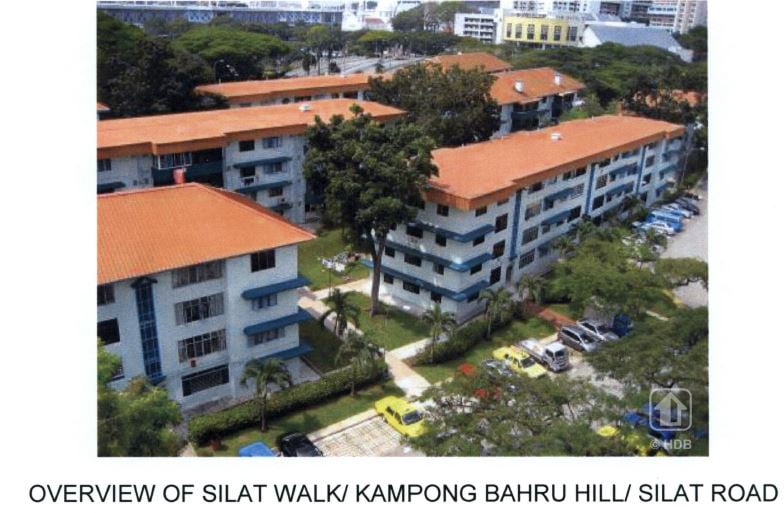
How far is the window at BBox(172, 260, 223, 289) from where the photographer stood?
1725 cm

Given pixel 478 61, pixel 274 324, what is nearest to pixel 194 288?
pixel 274 324

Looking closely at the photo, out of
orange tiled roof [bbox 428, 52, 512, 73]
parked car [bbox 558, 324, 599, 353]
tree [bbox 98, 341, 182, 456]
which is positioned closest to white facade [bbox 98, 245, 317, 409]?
tree [bbox 98, 341, 182, 456]

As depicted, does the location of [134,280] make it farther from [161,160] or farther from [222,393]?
[161,160]

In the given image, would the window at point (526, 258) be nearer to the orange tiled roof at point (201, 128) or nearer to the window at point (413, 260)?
the window at point (413, 260)

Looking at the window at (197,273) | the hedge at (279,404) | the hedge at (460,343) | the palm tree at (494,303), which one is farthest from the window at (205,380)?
the palm tree at (494,303)

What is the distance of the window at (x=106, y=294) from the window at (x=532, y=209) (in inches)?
618

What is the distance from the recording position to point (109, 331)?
53.9 feet

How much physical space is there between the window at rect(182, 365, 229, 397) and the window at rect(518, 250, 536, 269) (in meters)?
12.8

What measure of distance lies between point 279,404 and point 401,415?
Result: 3.38 meters

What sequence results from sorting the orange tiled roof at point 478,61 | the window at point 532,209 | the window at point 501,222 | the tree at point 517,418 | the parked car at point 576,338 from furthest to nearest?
the orange tiled roof at point 478,61 < the window at point 532,209 < the window at point 501,222 < the parked car at point 576,338 < the tree at point 517,418

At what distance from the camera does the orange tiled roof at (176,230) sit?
16469mm

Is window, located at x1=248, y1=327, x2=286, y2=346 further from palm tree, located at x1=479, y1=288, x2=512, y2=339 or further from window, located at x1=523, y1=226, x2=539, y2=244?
window, located at x1=523, y1=226, x2=539, y2=244

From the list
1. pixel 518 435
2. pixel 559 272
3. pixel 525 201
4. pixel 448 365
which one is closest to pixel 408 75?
pixel 525 201

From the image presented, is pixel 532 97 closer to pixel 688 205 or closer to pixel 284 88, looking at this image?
pixel 688 205
